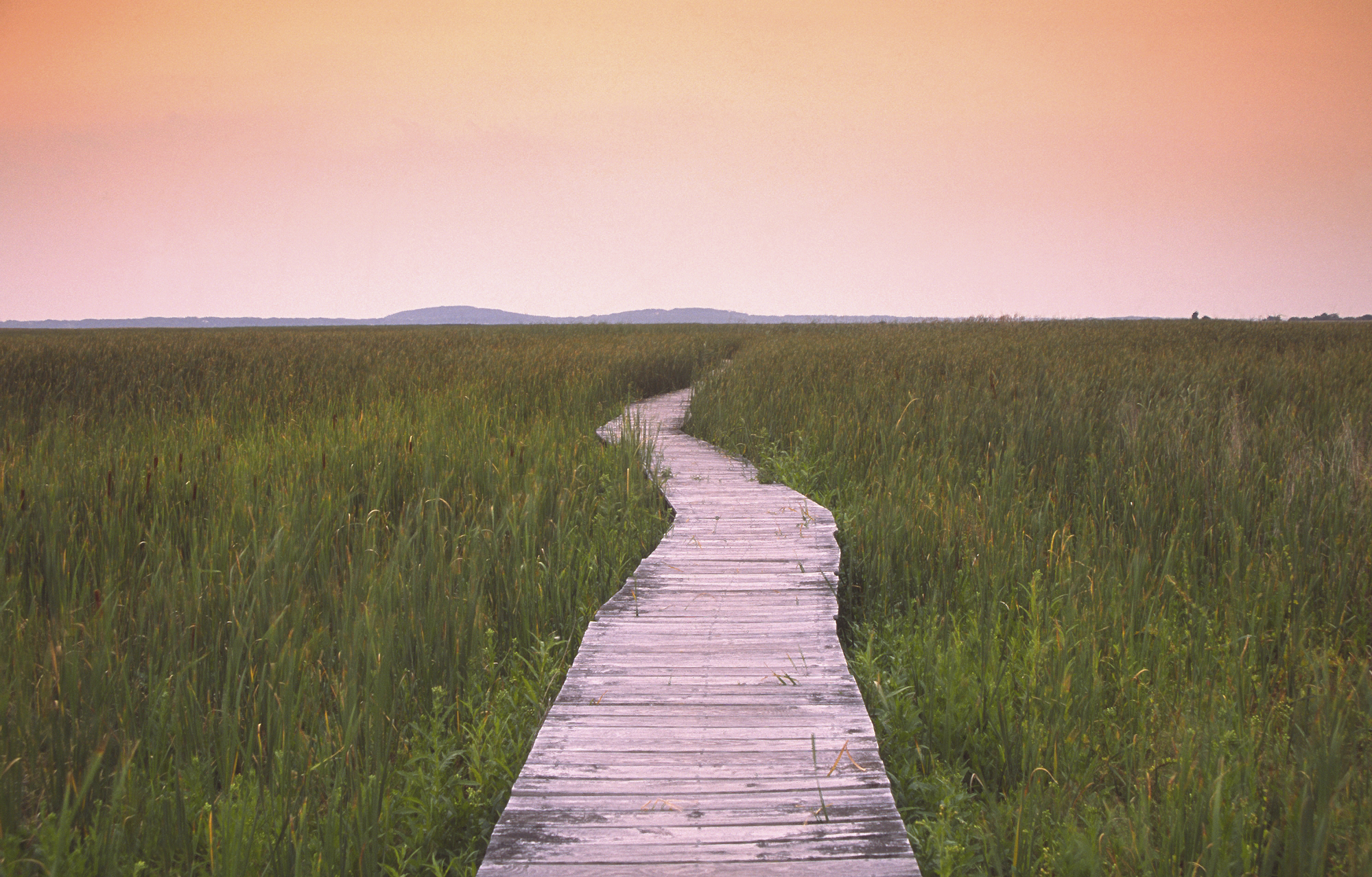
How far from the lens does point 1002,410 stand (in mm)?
6445

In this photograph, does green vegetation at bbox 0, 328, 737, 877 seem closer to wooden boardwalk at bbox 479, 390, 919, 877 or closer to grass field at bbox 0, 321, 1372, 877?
grass field at bbox 0, 321, 1372, 877

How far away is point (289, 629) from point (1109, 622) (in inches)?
125

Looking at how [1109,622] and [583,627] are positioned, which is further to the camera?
[583,627]

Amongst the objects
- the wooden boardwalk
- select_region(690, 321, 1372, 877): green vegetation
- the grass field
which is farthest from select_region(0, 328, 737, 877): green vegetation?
select_region(690, 321, 1372, 877): green vegetation

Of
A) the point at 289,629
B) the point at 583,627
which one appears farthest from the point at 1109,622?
the point at 289,629

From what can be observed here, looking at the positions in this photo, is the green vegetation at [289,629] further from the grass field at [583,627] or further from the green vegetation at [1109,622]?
the green vegetation at [1109,622]

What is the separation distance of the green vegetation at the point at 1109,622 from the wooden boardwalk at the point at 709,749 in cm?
22

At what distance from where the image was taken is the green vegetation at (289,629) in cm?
184

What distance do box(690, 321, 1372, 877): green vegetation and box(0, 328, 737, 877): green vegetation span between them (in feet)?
4.44

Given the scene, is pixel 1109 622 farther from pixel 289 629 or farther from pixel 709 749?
pixel 289 629

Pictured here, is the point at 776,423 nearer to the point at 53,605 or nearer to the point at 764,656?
the point at 764,656

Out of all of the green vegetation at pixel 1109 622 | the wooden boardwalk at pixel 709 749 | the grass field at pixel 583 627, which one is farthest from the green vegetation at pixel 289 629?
the green vegetation at pixel 1109 622

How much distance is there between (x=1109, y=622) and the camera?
2.92 meters

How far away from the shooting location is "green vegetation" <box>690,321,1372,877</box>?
5.98 ft
